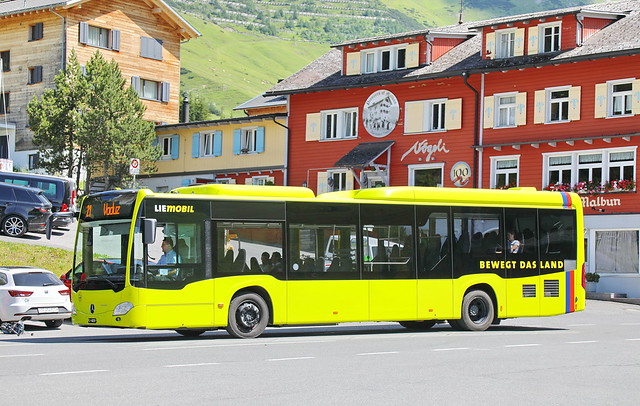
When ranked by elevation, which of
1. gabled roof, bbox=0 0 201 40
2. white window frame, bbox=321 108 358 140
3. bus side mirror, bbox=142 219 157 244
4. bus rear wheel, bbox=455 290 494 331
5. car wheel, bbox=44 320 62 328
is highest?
gabled roof, bbox=0 0 201 40

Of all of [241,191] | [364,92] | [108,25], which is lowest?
[241,191]

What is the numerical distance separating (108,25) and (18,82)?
633cm

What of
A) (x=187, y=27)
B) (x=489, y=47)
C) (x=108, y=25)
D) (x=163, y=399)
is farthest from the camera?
(x=187, y=27)

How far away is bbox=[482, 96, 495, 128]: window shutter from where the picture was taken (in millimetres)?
44750

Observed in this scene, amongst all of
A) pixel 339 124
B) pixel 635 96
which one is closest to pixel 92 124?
Answer: pixel 339 124

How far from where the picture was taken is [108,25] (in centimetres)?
6312

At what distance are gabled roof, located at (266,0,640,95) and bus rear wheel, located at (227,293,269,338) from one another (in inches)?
943

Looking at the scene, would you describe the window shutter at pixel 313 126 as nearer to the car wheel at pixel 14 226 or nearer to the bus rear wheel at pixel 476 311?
the car wheel at pixel 14 226

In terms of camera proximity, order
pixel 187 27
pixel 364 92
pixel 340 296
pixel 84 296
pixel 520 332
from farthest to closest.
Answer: pixel 187 27 < pixel 364 92 < pixel 520 332 < pixel 340 296 < pixel 84 296

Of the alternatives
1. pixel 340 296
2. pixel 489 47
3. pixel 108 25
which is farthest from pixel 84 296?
pixel 108 25

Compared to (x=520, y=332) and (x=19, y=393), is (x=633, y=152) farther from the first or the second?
(x=19, y=393)

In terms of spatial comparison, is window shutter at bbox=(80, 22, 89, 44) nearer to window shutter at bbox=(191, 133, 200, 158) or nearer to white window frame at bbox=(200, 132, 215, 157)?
window shutter at bbox=(191, 133, 200, 158)

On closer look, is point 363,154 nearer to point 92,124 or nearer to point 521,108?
point 521,108

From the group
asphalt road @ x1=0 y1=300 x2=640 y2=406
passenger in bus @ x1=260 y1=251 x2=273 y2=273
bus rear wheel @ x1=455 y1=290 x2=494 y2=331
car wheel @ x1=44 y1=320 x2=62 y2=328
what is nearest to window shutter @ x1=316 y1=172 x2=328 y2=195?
car wheel @ x1=44 y1=320 x2=62 y2=328
